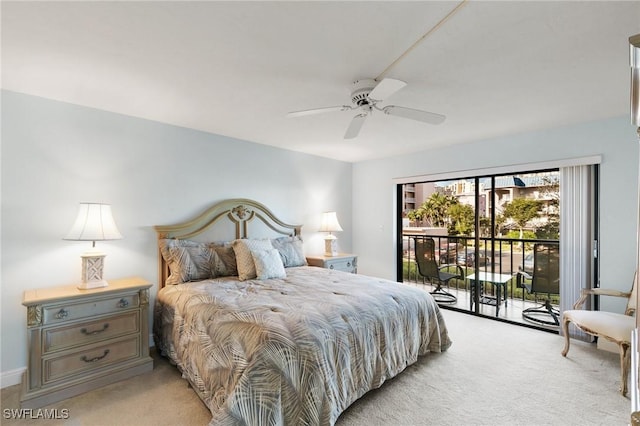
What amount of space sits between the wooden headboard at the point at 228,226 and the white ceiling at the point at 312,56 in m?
1.11

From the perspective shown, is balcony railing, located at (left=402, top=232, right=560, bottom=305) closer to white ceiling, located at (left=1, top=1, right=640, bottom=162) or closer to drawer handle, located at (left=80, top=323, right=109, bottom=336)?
white ceiling, located at (left=1, top=1, right=640, bottom=162)

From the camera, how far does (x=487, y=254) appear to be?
14.4 ft

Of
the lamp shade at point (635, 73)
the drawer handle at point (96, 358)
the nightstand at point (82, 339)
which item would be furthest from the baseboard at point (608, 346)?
the drawer handle at point (96, 358)

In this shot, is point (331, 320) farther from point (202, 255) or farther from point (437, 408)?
point (202, 255)

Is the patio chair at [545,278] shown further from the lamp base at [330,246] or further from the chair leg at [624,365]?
the lamp base at [330,246]

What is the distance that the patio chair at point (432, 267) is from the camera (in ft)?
15.1

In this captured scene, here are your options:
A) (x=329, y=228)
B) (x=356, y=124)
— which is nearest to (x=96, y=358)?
(x=356, y=124)

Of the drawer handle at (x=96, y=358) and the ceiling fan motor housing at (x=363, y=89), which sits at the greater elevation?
the ceiling fan motor housing at (x=363, y=89)

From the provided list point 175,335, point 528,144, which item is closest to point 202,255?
point 175,335

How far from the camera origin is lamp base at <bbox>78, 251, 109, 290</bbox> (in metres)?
2.53

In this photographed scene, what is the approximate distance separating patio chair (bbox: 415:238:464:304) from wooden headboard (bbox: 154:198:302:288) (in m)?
2.01

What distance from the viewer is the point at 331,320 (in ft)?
6.93

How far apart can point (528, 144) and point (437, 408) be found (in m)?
3.17

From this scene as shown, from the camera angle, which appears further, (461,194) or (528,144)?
(461,194)
